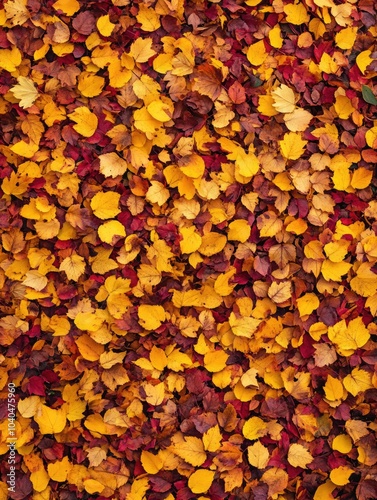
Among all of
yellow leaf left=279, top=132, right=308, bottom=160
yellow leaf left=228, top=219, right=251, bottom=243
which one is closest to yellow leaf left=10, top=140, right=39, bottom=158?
yellow leaf left=228, top=219, right=251, bottom=243

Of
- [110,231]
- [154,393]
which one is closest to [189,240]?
[110,231]

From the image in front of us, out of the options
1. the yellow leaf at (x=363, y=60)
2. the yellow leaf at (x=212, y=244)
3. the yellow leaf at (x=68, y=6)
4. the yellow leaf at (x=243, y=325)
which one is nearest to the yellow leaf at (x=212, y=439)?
the yellow leaf at (x=243, y=325)

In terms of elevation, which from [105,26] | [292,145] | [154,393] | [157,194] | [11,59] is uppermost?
[105,26]

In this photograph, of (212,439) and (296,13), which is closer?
(212,439)

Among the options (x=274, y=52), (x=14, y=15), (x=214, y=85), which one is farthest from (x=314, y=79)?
(x=14, y=15)

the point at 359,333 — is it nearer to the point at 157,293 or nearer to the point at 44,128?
the point at 157,293

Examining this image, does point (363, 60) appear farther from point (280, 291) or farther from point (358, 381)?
point (358, 381)

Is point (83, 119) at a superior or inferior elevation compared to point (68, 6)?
inferior
